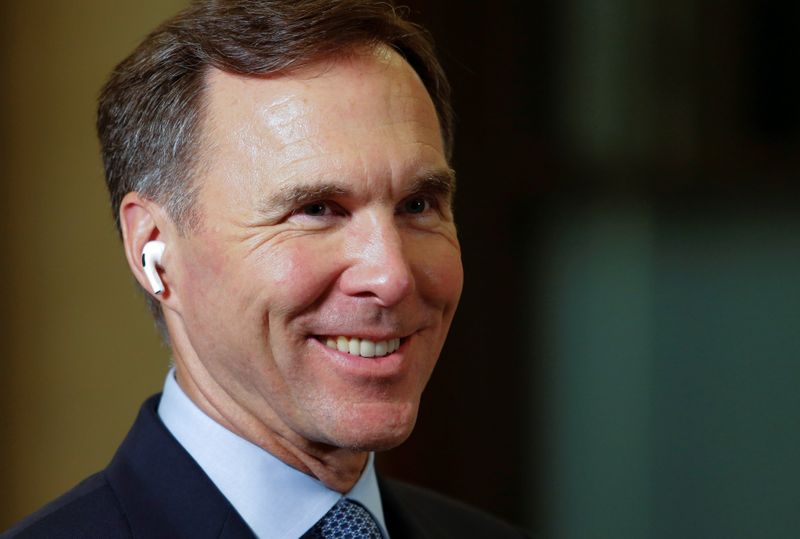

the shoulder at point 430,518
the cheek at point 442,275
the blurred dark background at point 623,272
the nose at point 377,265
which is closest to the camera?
the nose at point 377,265

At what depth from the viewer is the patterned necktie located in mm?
1655

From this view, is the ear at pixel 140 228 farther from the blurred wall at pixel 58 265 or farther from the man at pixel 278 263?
the blurred wall at pixel 58 265

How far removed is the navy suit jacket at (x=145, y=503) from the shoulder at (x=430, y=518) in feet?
1.13

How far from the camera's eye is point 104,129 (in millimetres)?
1846

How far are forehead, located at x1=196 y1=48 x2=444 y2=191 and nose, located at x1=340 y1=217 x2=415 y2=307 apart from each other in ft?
0.30

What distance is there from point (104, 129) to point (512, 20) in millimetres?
2181

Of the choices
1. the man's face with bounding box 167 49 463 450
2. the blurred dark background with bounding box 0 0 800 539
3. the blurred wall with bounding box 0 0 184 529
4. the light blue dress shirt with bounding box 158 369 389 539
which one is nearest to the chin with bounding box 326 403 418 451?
the man's face with bounding box 167 49 463 450

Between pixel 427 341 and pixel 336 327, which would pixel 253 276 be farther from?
pixel 427 341

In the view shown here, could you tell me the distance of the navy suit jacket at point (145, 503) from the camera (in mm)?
1590

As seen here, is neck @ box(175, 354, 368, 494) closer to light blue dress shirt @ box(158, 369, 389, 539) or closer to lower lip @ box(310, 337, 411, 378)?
light blue dress shirt @ box(158, 369, 389, 539)

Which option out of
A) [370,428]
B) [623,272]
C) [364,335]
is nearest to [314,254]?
[364,335]

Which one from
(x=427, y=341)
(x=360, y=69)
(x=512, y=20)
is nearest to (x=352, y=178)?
(x=360, y=69)

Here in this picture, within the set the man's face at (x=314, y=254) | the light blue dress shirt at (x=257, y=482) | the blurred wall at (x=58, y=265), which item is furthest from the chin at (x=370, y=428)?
the blurred wall at (x=58, y=265)

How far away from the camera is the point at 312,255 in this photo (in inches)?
61.4
